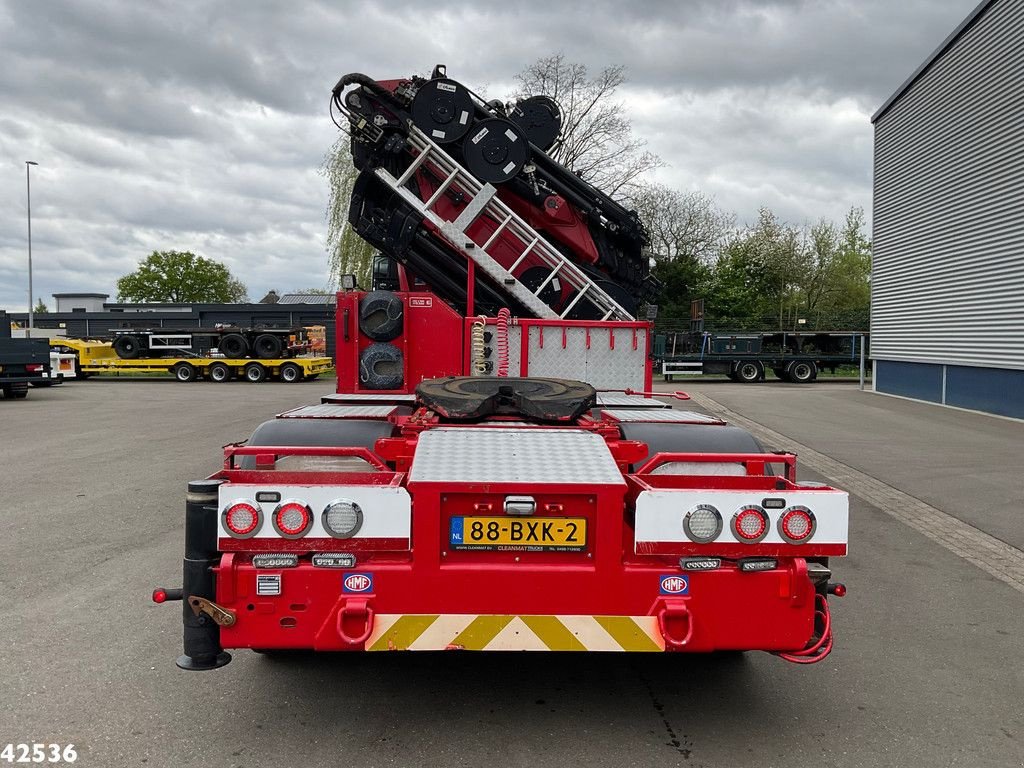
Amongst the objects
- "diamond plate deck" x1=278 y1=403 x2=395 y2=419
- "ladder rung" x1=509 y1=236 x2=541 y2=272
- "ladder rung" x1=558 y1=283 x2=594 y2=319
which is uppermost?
"ladder rung" x1=509 y1=236 x2=541 y2=272

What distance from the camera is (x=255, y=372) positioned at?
29.4 meters

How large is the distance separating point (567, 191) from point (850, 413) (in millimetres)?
12012

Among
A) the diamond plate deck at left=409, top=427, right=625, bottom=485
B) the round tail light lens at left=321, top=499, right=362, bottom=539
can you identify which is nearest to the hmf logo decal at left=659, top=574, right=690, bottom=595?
the diamond plate deck at left=409, top=427, right=625, bottom=485

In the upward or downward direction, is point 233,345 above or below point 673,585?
above

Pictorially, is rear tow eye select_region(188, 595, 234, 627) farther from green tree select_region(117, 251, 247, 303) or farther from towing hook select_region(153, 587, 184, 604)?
green tree select_region(117, 251, 247, 303)

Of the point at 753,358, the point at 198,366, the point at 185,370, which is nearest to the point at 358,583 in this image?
the point at 198,366

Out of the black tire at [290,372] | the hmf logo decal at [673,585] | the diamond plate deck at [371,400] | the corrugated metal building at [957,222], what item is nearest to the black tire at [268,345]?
the black tire at [290,372]

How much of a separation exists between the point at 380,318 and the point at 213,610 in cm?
402

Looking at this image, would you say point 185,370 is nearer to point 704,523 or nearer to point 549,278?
point 549,278

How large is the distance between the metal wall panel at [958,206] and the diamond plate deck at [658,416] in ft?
47.2

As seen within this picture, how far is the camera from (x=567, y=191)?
7773 mm

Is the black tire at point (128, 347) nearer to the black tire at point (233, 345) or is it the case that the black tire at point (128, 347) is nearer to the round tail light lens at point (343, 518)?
the black tire at point (233, 345)

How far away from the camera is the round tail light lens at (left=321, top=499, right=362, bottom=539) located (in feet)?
9.68

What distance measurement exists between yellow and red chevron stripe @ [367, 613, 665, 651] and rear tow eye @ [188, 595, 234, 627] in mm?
542
